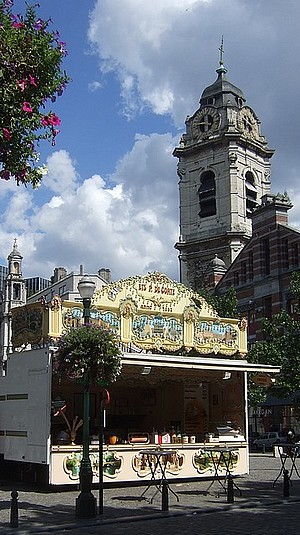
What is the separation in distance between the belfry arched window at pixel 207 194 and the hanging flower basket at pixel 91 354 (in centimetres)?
5299

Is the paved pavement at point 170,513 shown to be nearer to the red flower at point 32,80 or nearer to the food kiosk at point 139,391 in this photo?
the food kiosk at point 139,391

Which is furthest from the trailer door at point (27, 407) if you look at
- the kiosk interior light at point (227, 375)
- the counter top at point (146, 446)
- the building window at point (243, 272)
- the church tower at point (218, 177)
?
the church tower at point (218, 177)

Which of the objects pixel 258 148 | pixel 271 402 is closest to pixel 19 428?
pixel 271 402

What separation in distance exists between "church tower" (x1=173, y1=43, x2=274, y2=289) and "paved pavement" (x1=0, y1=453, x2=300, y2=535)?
45157mm

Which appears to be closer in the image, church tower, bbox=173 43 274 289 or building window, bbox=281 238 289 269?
building window, bbox=281 238 289 269

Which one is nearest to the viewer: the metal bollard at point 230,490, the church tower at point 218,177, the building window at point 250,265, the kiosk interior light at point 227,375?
the metal bollard at point 230,490

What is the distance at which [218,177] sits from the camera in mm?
67562

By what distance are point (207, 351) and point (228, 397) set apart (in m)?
1.89

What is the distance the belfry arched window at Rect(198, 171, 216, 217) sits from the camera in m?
A: 68.1

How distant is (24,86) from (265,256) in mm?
42678

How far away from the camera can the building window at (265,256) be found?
50.7 metres

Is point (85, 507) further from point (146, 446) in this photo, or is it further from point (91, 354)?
point (146, 446)

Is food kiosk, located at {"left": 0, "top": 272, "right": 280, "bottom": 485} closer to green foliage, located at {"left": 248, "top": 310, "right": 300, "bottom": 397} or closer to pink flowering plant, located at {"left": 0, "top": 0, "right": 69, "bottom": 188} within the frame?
pink flowering plant, located at {"left": 0, "top": 0, "right": 69, "bottom": 188}

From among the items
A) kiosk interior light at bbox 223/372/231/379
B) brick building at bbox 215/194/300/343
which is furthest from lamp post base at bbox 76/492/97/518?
brick building at bbox 215/194/300/343
